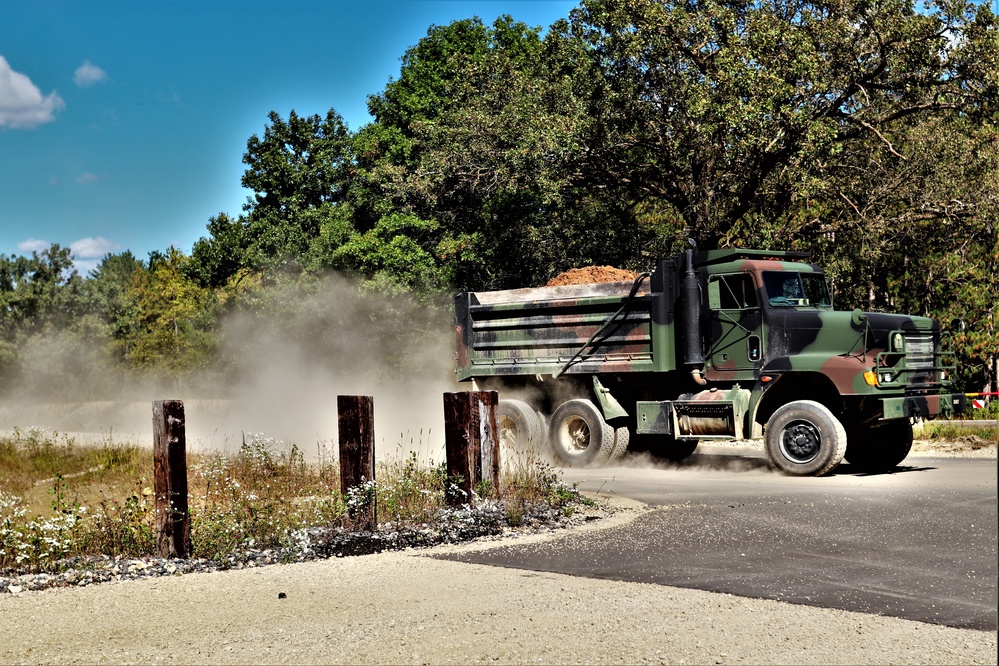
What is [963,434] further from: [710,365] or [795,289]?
[710,365]

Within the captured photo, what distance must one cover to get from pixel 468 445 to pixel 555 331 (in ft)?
23.6

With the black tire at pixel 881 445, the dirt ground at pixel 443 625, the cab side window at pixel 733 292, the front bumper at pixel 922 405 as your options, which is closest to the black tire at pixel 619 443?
the cab side window at pixel 733 292

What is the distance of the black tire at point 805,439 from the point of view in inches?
561

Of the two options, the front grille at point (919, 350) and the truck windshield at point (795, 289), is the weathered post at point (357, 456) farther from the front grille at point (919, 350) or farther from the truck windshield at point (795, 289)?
the front grille at point (919, 350)

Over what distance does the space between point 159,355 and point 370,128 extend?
75.3ft

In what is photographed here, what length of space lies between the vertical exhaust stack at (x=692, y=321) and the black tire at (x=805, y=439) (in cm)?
144

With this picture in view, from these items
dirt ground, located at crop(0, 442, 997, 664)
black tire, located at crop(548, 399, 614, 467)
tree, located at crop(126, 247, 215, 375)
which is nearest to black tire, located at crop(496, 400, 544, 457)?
black tire, located at crop(548, 399, 614, 467)

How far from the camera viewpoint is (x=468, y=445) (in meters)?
10.6

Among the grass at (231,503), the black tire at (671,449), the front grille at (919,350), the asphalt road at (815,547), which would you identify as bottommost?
the asphalt road at (815,547)

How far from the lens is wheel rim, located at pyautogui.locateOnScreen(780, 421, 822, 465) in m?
14.5

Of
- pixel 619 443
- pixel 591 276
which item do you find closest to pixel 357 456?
pixel 619 443

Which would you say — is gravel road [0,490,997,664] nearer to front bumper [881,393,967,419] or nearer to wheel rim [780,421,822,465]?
wheel rim [780,421,822,465]

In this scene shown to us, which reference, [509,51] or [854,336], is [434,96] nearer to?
[509,51]

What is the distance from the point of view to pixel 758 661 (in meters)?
5.64
